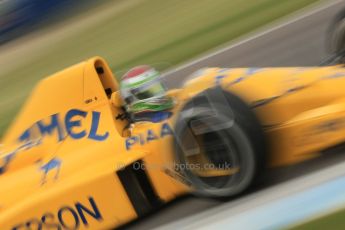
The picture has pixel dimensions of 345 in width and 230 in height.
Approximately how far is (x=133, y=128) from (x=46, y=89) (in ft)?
3.16

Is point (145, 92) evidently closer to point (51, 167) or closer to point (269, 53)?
point (51, 167)

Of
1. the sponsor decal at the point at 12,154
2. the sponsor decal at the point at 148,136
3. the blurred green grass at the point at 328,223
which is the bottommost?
the blurred green grass at the point at 328,223

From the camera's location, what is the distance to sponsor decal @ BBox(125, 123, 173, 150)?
4574mm

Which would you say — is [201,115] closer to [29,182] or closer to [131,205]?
[131,205]

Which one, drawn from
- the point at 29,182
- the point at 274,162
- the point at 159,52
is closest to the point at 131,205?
the point at 29,182

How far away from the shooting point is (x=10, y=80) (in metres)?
15.4

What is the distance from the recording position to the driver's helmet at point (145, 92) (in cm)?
482

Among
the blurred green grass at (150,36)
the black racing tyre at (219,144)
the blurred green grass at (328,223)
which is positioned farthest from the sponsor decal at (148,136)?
the blurred green grass at (150,36)

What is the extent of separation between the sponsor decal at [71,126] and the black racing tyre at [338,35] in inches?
88.3

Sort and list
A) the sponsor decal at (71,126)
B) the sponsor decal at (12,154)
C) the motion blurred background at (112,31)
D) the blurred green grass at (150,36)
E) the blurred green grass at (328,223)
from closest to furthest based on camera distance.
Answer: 1. the blurred green grass at (328,223)
2. the sponsor decal at (71,126)
3. the sponsor decal at (12,154)
4. the blurred green grass at (150,36)
5. the motion blurred background at (112,31)

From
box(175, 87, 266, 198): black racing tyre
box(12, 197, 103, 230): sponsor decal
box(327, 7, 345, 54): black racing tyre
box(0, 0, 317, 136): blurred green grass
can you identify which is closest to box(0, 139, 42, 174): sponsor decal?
box(12, 197, 103, 230): sponsor decal

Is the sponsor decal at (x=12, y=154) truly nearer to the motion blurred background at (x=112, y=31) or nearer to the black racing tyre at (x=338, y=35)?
the black racing tyre at (x=338, y=35)

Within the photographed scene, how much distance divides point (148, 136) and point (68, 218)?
96 cm

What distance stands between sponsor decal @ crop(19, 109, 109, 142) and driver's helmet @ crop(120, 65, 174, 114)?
0.36m
